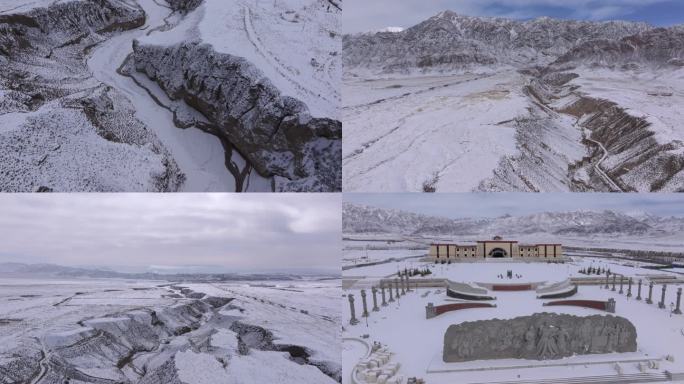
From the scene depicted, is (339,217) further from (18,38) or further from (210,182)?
(18,38)

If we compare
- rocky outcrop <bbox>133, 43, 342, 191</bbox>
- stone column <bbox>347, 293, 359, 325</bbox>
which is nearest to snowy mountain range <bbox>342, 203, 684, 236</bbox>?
stone column <bbox>347, 293, 359, 325</bbox>

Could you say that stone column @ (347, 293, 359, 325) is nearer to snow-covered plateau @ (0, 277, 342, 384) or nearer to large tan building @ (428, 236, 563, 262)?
snow-covered plateau @ (0, 277, 342, 384)

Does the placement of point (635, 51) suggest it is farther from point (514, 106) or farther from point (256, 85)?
point (256, 85)

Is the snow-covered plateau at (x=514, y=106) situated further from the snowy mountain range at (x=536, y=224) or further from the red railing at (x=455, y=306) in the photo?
the red railing at (x=455, y=306)

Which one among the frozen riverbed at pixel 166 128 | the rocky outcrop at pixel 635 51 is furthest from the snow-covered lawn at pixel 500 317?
the rocky outcrop at pixel 635 51

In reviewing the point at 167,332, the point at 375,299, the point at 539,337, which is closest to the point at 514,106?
the point at 539,337

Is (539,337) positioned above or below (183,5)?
below

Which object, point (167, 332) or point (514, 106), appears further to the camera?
point (514, 106)
